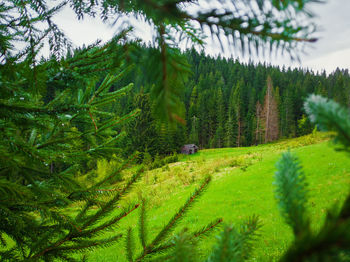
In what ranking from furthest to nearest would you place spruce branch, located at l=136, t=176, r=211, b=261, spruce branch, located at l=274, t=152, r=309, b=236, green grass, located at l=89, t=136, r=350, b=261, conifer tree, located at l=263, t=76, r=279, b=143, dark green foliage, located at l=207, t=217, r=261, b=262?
conifer tree, located at l=263, t=76, r=279, b=143 < green grass, located at l=89, t=136, r=350, b=261 < spruce branch, located at l=136, t=176, r=211, b=261 < dark green foliage, located at l=207, t=217, r=261, b=262 < spruce branch, located at l=274, t=152, r=309, b=236

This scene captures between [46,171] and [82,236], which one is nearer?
[82,236]

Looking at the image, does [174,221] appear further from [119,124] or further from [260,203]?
[260,203]

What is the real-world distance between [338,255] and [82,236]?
5.04ft

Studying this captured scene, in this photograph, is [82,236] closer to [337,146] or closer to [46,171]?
[46,171]

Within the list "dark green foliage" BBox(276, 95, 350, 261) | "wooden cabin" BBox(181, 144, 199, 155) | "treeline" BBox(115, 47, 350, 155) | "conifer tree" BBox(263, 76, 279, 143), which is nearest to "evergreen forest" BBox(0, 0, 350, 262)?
"dark green foliage" BBox(276, 95, 350, 261)

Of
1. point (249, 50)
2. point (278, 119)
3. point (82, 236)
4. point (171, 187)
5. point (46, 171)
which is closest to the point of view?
point (249, 50)

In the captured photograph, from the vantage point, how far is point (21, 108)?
1.16 metres

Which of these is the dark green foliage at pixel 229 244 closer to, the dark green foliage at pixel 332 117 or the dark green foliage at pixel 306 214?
the dark green foliage at pixel 306 214

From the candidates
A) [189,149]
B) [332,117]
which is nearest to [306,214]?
[332,117]

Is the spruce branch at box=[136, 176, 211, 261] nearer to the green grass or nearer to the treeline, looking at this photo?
the green grass

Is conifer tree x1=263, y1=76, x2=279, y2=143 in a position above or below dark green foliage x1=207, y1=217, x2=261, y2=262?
above

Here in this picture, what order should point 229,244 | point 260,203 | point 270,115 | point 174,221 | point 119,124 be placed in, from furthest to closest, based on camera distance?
point 270,115 < point 260,203 < point 119,124 < point 174,221 < point 229,244

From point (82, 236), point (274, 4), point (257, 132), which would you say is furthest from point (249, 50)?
point (257, 132)

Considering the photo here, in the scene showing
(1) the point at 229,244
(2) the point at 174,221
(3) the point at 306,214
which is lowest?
(2) the point at 174,221
